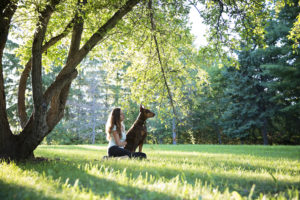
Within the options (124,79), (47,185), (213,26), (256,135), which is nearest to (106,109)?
(256,135)

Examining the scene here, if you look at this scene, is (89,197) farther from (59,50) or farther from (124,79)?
(59,50)

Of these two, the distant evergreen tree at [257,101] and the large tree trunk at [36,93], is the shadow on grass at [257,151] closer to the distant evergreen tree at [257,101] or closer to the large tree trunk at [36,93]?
the large tree trunk at [36,93]

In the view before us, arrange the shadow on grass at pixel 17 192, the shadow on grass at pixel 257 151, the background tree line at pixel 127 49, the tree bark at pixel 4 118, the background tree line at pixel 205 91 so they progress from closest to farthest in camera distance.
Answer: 1. the shadow on grass at pixel 17 192
2. the tree bark at pixel 4 118
3. the background tree line at pixel 127 49
4. the background tree line at pixel 205 91
5. the shadow on grass at pixel 257 151

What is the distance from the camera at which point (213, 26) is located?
22.7 feet

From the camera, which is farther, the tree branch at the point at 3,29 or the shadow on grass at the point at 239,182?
the tree branch at the point at 3,29

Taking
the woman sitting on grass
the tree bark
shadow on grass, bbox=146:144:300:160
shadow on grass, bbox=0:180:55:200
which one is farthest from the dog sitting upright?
shadow on grass, bbox=0:180:55:200

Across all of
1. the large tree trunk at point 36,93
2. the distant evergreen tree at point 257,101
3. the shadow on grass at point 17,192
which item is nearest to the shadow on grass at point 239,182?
the shadow on grass at point 17,192

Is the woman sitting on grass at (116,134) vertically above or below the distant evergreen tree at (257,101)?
below

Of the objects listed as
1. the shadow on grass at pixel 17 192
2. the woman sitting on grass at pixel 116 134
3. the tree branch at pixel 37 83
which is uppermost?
the tree branch at pixel 37 83

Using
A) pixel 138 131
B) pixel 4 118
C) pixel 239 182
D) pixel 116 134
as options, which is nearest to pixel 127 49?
pixel 138 131

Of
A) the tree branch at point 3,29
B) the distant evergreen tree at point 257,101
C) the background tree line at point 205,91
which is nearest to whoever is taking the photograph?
the tree branch at point 3,29

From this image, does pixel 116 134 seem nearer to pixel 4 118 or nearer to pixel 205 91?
pixel 4 118

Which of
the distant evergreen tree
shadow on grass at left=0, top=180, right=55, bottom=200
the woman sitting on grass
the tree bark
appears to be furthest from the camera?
the distant evergreen tree

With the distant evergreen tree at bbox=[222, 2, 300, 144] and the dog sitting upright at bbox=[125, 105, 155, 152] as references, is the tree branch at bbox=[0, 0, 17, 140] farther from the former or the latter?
the distant evergreen tree at bbox=[222, 2, 300, 144]
